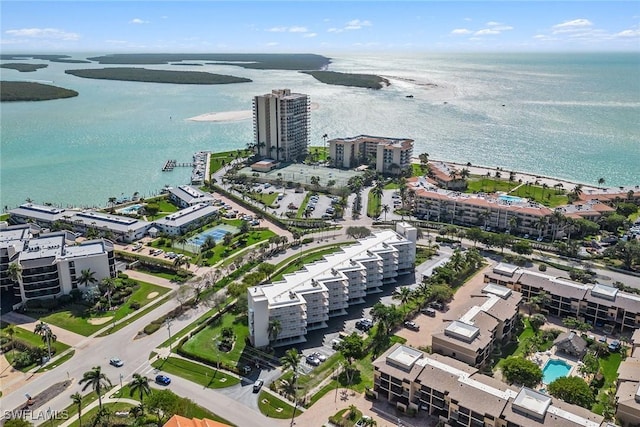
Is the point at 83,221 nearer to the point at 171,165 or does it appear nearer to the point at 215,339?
the point at 171,165

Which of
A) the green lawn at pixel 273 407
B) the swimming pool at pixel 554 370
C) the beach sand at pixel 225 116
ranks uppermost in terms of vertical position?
the beach sand at pixel 225 116

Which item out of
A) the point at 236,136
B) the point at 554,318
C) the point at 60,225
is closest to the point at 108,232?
the point at 60,225

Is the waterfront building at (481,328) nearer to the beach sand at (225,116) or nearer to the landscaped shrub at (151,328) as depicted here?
the landscaped shrub at (151,328)

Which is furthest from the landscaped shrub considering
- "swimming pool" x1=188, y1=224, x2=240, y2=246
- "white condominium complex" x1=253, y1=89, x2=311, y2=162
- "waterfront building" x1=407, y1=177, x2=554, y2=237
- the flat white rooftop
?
"white condominium complex" x1=253, y1=89, x2=311, y2=162

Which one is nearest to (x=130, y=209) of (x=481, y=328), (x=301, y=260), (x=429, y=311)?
(x=301, y=260)

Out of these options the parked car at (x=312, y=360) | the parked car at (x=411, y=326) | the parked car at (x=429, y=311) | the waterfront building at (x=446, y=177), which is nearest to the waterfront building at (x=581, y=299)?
the parked car at (x=429, y=311)
